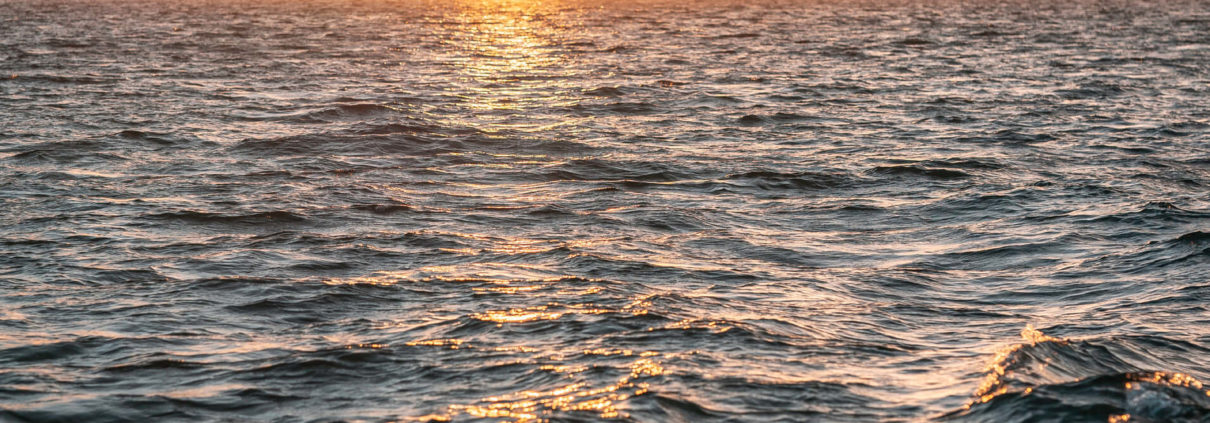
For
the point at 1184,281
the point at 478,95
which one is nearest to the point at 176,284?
the point at 1184,281

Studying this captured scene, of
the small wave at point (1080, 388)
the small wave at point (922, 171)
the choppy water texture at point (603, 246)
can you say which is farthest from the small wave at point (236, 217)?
the small wave at point (1080, 388)

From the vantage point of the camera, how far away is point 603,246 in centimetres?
1241

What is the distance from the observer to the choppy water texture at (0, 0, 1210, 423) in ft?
27.4

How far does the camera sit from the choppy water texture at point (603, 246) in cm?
836

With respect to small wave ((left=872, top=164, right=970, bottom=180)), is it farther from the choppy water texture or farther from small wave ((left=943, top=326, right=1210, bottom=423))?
small wave ((left=943, top=326, right=1210, bottom=423))

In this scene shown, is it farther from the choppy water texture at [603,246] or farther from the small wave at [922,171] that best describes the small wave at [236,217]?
the small wave at [922,171]

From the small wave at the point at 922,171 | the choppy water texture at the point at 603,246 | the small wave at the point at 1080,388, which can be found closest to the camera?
the small wave at the point at 1080,388

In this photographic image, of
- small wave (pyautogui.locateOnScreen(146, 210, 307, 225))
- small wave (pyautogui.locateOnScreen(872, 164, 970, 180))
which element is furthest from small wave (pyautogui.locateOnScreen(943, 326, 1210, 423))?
small wave (pyautogui.locateOnScreen(146, 210, 307, 225))

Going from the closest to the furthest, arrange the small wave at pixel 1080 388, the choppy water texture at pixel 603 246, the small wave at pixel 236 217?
the small wave at pixel 1080 388, the choppy water texture at pixel 603 246, the small wave at pixel 236 217

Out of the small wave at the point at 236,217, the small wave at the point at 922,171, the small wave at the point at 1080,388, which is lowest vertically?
the small wave at the point at 922,171

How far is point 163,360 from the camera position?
8867 mm

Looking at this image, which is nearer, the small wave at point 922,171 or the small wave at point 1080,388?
the small wave at point 1080,388

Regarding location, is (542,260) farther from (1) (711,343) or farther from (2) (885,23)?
(2) (885,23)

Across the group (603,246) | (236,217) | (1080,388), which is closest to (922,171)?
(603,246)
